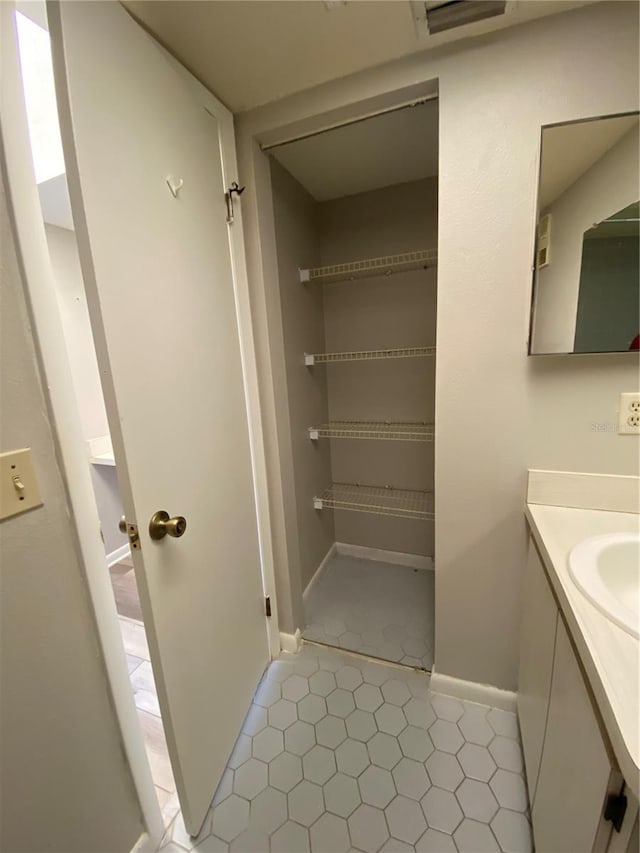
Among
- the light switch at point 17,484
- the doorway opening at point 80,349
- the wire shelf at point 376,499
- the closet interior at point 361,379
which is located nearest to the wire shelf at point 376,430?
the closet interior at point 361,379

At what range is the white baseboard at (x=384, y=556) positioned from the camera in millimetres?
2252

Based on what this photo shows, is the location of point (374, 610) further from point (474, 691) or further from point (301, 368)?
point (301, 368)

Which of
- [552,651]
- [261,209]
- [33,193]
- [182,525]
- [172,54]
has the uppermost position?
[172,54]

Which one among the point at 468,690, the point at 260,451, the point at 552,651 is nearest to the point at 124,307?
the point at 260,451

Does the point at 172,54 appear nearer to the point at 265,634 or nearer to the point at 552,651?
the point at 552,651

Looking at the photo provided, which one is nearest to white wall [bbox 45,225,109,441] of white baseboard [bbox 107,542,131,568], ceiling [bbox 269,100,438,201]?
Answer: white baseboard [bbox 107,542,131,568]

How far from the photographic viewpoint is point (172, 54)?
1.00m

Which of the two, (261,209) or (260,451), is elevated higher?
(261,209)

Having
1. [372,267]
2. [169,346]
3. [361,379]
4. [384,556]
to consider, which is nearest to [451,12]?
[372,267]

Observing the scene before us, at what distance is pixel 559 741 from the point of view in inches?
30.4

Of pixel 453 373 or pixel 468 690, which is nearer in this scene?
pixel 453 373

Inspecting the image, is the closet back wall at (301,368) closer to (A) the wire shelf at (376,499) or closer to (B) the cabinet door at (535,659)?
(A) the wire shelf at (376,499)

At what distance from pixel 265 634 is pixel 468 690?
33.8 inches

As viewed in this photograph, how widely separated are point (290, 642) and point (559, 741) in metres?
1.17
